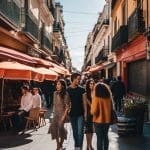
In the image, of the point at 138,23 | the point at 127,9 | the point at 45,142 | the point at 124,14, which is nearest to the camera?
the point at 45,142

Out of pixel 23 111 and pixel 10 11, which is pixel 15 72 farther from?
pixel 10 11

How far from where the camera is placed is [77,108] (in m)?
10.5

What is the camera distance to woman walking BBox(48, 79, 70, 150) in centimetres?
1084

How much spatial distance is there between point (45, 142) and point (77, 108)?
8.81 ft

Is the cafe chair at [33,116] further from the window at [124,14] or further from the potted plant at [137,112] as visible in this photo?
the window at [124,14]

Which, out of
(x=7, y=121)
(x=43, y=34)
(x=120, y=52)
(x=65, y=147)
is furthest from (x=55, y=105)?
(x=43, y=34)

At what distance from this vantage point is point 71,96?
10.5 meters

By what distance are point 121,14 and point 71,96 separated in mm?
21947

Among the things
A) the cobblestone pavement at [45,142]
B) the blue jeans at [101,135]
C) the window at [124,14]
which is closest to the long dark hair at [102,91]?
the blue jeans at [101,135]

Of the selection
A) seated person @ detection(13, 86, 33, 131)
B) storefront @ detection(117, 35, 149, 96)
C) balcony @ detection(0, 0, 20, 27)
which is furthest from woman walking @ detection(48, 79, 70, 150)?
storefront @ detection(117, 35, 149, 96)

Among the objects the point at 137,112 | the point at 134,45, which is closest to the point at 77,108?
the point at 137,112

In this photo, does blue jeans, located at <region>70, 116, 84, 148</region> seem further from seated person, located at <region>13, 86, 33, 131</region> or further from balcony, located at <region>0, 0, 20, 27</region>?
balcony, located at <region>0, 0, 20, 27</region>

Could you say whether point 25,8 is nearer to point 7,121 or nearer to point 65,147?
point 7,121

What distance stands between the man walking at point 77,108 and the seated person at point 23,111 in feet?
16.5
